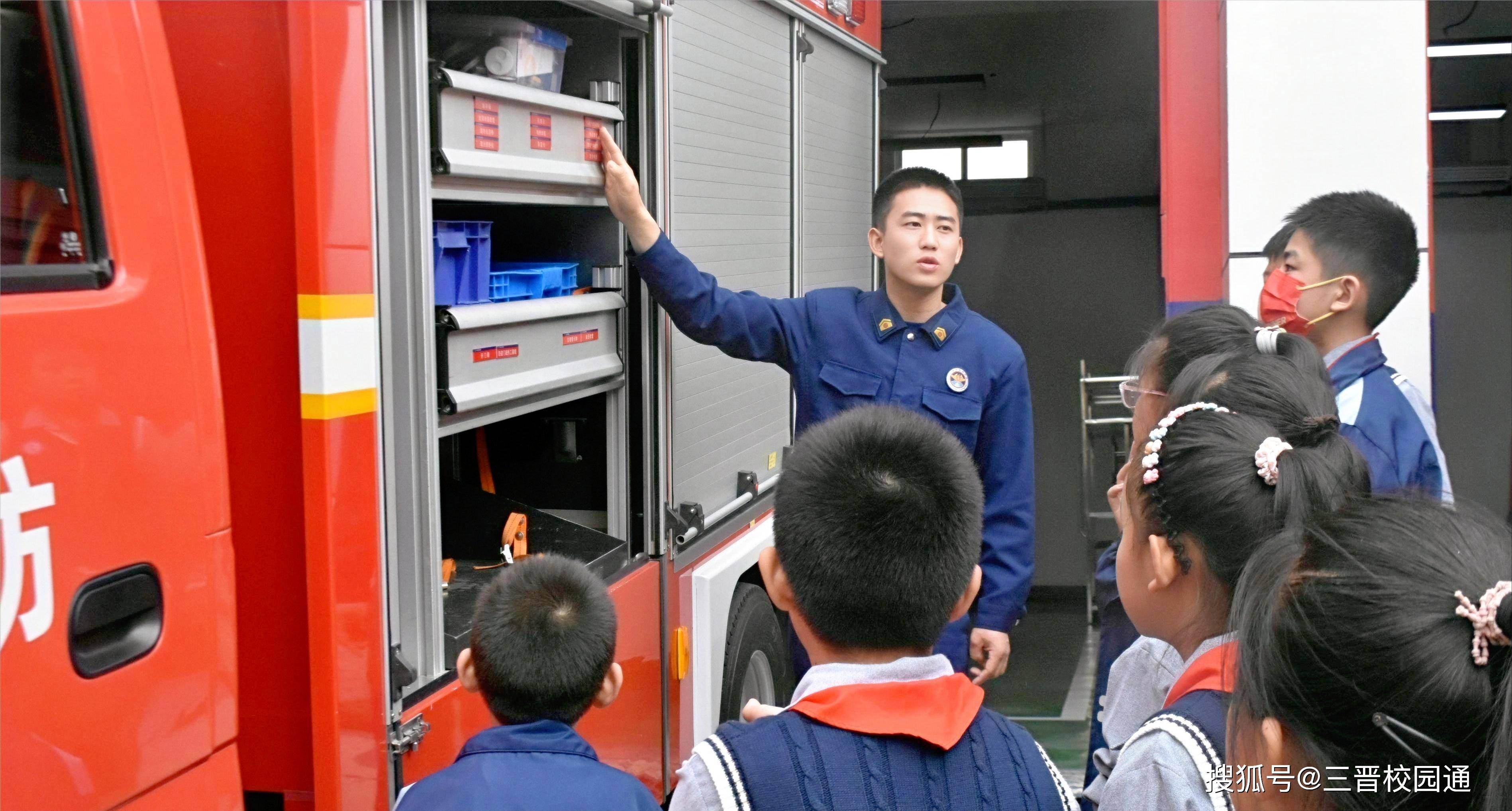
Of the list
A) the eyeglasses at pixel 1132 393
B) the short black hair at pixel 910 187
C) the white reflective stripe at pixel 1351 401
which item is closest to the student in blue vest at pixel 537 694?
the eyeglasses at pixel 1132 393

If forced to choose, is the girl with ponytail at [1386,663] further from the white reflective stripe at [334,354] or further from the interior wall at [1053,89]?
the interior wall at [1053,89]

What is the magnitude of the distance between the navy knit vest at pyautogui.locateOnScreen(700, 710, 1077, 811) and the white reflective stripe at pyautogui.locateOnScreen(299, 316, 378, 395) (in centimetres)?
79

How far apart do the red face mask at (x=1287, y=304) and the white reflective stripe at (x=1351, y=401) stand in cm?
24

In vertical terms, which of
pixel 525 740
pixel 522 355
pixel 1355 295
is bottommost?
pixel 525 740

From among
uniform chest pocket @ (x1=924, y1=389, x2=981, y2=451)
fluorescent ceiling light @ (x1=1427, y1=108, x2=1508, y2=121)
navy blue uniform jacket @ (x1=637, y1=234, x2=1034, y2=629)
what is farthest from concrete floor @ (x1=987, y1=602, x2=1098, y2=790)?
fluorescent ceiling light @ (x1=1427, y1=108, x2=1508, y2=121)

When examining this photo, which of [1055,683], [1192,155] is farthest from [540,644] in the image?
[1055,683]

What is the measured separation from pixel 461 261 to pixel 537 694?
837 mm

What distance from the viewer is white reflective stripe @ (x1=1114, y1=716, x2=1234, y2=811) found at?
4.49 feet

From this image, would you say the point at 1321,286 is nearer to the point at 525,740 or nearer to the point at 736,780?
the point at 525,740

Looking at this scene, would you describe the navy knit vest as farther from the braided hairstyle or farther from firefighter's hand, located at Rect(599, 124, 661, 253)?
firefighter's hand, located at Rect(599, 124, 661, 253)

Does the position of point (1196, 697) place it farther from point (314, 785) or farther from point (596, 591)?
point (314, 785)

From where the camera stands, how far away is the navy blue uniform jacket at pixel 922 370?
303 cm

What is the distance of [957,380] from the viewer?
3133 millimetres

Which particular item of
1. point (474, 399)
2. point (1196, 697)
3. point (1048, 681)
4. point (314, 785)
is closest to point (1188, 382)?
point (1196, 697)
